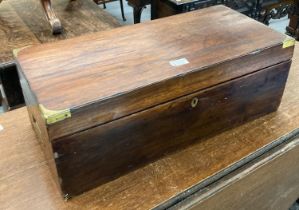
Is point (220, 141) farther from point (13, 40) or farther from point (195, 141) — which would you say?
point (13, 40)

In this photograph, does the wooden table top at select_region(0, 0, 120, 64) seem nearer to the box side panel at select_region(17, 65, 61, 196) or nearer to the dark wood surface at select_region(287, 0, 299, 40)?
the box side panel at select_region(17, 65, 61, 196)

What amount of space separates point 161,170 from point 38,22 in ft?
3.58

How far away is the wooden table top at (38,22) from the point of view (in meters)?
1.40

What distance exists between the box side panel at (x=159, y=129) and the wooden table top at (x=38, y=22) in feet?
2.58

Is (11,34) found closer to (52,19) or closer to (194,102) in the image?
(52,19)

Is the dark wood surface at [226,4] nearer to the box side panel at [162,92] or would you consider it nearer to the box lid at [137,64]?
the box lid at [137,64]

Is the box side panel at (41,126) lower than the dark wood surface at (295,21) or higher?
higher

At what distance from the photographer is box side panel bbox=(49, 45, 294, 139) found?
588 millimetres

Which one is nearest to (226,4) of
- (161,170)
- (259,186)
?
(259,186)

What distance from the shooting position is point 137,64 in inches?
27.5

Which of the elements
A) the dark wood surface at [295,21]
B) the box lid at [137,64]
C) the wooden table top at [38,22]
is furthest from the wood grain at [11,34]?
the dark wood surface at [295,21]

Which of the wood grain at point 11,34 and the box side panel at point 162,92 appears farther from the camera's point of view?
the wood grain at point 11,34

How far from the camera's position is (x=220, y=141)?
0.82 m

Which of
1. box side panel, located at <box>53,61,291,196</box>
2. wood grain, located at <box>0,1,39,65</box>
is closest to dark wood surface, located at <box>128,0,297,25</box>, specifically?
wood grain, located at <box>0,1,39,65</box>
